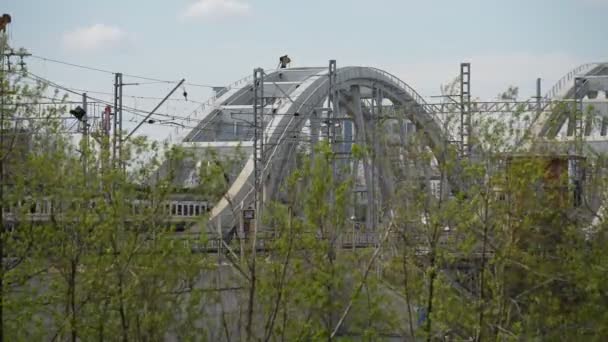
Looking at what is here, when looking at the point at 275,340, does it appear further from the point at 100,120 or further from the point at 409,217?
the point at 100,120

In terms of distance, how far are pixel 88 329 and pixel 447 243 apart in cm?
701

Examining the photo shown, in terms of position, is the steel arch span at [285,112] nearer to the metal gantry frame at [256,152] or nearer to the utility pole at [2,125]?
the metal gantry frame at [256,152]

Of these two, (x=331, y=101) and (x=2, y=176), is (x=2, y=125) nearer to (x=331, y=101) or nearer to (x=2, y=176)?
(x=2, y=176)

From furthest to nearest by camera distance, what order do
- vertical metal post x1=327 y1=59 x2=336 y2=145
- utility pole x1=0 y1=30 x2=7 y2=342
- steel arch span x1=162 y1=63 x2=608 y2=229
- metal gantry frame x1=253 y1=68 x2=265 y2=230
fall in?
steel arch span x1=162 y1=63 x2=608 y2=229, vertical metal post x1=327 y1=59 x2=336 y2=145, metal gantry frame x1=253 y1=68 x2=265 y2=230, utility pole x1=0 y1=30 x2=7 y2=342

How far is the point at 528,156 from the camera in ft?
82.5

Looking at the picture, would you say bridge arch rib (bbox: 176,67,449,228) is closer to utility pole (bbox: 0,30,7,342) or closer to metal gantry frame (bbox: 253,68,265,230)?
metal gantry frame (bbox: 253,68,265,230)

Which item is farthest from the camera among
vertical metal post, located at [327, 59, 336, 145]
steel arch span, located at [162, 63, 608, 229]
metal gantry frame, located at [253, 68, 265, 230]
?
steel arch span, located at [162, 63, 608, 229]

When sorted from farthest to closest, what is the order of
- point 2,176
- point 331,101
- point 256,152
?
point 331,101, point 256,152, point 2,176

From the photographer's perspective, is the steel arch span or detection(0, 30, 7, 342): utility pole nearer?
detection(0, 30, 7, 342): utility pole

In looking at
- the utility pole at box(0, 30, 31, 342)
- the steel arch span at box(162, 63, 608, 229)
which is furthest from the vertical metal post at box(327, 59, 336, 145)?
the utility pole at box(0, 30, 31, 342)

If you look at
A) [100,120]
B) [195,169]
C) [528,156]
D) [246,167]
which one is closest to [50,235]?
[195,169]

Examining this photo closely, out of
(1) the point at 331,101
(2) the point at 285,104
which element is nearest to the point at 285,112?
(2) the point at 285,104

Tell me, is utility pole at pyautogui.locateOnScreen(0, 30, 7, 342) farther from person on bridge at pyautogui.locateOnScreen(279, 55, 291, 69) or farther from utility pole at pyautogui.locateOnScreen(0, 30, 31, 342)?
person on bridge at pyautogui.locateOnScreen(279, 55, 291, 69)

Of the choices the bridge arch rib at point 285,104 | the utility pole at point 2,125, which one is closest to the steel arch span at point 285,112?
the bridge arch rib at point 285,104
